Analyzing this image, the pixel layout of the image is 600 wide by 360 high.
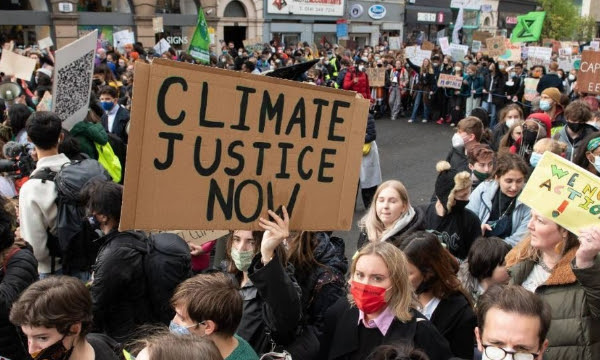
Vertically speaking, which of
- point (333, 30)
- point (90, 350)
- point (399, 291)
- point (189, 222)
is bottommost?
point (90, 350)

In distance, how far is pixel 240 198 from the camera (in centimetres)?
271

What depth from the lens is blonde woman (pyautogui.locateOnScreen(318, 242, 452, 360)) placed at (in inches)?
109

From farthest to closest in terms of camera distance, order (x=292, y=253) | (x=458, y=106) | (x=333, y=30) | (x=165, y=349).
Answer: (x=333, y=30)
(x=458, y=106)
(x=292, y=253)
(x=165, y=349)

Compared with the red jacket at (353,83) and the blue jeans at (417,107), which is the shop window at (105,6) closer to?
the red jacket at (353,83)

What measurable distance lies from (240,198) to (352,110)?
2.21 ft

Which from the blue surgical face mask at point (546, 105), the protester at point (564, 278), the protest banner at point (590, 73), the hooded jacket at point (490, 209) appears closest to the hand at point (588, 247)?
the protester at point (564, 278)

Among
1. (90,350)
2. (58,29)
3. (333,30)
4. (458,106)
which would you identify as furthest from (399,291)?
(333,30)

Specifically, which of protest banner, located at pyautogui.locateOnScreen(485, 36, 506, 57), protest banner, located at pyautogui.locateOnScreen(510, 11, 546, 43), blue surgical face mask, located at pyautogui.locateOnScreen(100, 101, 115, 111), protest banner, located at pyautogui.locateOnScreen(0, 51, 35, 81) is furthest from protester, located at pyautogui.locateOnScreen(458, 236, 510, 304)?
protest banner, located at pyautogui.locateOnScreen(485, 36, 506, 57)

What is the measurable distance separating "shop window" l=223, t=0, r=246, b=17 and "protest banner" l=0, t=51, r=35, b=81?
21.2 m

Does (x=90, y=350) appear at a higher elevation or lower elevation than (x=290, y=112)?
lower

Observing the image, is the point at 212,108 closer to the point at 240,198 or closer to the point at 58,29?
the point at 240,198

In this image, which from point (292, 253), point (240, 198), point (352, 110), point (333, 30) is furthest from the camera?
point (333, 30)

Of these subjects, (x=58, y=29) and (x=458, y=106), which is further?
(x=58, y=29)

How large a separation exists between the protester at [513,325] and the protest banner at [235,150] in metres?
0.79
